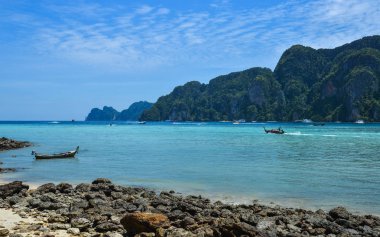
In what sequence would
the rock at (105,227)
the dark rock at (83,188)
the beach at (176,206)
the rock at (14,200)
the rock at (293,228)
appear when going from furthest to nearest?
the dark rock at (83,188) → the rock at (14,200) → the rock at (293,228) → the rock at (105,227) → the beach at (176,206)

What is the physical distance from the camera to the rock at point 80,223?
1307cm

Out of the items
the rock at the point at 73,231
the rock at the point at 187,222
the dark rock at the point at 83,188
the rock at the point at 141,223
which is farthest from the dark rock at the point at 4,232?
the dark rock at the point at 83,188

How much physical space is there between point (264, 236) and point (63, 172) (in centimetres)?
2534

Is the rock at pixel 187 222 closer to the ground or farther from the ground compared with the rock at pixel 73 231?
farther from the ground

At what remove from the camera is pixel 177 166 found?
3512 cm

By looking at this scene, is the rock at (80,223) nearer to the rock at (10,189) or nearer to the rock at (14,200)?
the rock at (14,200)

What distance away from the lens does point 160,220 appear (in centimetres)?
1206

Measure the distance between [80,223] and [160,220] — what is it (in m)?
3.06

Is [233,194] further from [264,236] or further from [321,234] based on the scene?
[264,236]

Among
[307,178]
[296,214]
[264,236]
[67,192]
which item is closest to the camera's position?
[264,236]

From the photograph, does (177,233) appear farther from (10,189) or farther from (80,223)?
(10,189)

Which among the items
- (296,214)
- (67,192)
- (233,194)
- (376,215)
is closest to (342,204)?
(376,215)

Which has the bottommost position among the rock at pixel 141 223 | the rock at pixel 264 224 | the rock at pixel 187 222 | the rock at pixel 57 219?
the rock at pixel 264 224

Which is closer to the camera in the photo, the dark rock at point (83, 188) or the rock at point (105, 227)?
the rock at point (105, 227)
